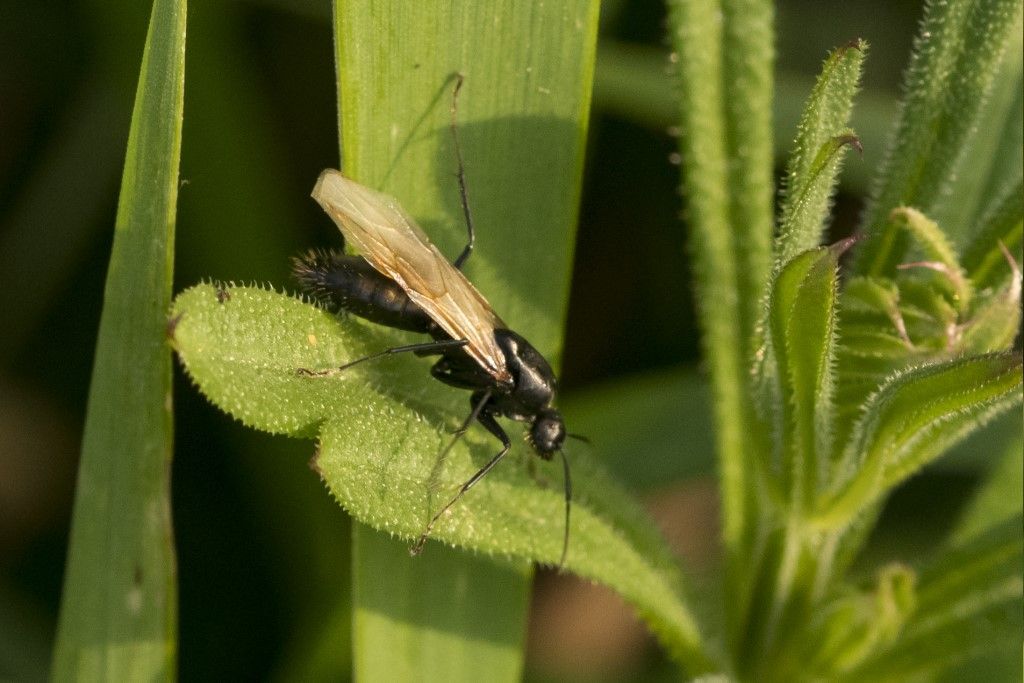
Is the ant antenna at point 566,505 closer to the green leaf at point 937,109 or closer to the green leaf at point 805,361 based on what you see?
the green leaf at point 805,361

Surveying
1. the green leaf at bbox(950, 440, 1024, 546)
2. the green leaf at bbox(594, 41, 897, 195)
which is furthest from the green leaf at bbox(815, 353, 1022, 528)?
the green leaf at bbox(594, 41, 897, 195)

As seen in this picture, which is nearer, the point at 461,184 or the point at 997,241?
the point at 997,241

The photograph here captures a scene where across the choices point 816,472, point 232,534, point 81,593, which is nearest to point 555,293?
point 816,472

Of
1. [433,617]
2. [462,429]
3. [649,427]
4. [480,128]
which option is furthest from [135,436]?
[649,427]

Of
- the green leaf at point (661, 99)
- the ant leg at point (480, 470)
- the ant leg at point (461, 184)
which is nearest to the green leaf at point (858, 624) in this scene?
the ant leg at point (480, 470)

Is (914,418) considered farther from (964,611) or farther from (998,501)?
(998,501)

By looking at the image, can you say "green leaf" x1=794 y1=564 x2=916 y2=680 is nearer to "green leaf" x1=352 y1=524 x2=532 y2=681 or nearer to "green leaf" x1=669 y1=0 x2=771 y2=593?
"green leaf" x1=669 y1=0 x2=771 y2=593
